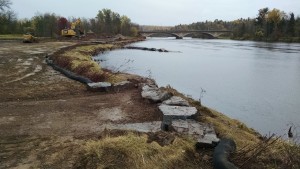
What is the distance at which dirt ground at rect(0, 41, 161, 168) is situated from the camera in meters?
6.64

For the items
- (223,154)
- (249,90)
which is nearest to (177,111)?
(223,154)

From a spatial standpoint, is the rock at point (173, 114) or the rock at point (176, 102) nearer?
the rock at point (173, 114)

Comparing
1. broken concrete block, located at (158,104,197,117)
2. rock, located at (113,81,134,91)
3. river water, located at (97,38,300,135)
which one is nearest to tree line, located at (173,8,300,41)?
river water, located at (97,38,300,135)

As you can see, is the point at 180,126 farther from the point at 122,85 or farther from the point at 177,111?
the point at 122,85

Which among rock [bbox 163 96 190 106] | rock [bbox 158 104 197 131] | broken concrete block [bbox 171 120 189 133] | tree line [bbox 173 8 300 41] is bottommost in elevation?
broken concrete block [bbox 171 120 189 133]

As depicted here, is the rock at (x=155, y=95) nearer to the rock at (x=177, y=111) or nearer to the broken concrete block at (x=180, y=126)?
the rock at (x=177, y=111)

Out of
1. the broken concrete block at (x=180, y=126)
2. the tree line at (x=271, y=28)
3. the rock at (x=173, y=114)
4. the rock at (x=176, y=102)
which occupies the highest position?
the tree line at (x=271, y=28)

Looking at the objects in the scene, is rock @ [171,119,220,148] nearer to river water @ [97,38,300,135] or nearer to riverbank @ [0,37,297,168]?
riverbank @ [0,37,297,168]

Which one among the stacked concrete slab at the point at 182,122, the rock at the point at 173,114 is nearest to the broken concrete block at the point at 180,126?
the stacked concrete slab at the point at 182,122

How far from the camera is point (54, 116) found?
9.59 m

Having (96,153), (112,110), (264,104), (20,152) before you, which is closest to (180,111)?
(112,110)

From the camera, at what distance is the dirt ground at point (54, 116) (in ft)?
21.8

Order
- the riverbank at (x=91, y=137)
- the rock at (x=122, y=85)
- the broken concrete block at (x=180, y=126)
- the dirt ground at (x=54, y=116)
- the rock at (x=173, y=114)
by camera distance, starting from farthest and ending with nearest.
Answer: the rock at (x=122, y=85) < the rock at (x=173, y=114) < the broken concrete block at (x=180, y=126) < the dirt ground at (x=54, y=116) < the riverbank at (x=91, y=137)

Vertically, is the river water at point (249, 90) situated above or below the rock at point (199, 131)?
below
